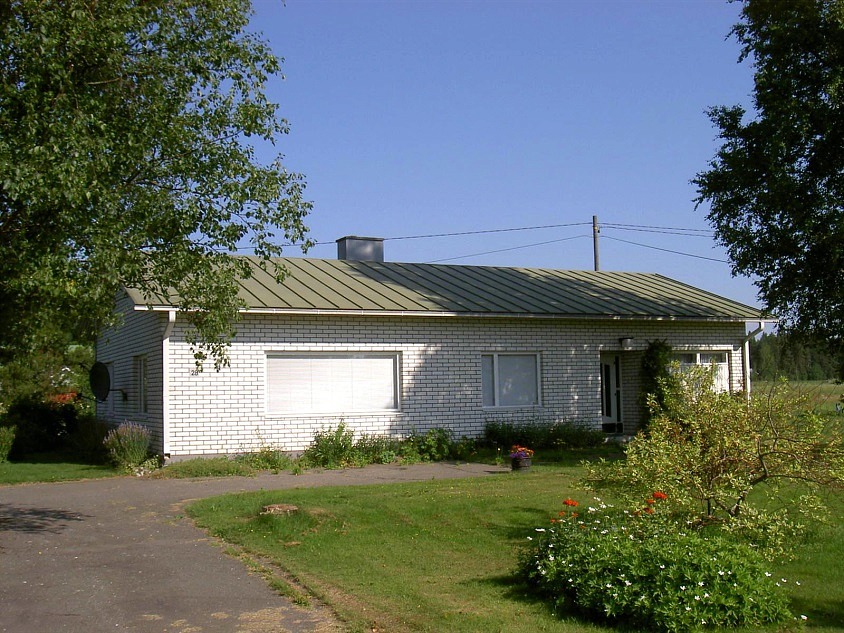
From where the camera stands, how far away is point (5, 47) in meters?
9.18

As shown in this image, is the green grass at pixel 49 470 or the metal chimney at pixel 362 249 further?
the metal chimney at pixel 362 249

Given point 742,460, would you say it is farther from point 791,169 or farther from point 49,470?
point 49,470

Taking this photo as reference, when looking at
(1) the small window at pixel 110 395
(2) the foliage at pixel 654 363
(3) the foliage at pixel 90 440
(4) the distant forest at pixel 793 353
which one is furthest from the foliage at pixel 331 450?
(4) the distant forest at pixel 793 353

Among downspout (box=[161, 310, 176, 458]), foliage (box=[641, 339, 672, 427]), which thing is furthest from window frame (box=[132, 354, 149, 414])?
foliage (box=[641, 339, 672, 427])

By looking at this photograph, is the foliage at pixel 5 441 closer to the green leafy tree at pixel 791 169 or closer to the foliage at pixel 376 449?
the foliage at pixel 376 449

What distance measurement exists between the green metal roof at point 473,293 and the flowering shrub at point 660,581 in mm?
10898

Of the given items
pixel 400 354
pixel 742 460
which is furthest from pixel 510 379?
pixel 742 460

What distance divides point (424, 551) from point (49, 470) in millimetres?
11147

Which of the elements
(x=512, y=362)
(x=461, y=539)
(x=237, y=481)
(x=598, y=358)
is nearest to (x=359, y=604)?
(x=461, y=539)

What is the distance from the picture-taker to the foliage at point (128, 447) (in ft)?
53.5

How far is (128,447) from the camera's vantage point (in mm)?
16312

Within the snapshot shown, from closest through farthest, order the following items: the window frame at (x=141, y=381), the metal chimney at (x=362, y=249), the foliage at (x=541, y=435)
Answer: the window frame at (x=141, y=381), the foliage at (x=541, y=435), the metal chimney at (x=362, y=249)

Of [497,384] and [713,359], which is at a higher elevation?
[713,359]

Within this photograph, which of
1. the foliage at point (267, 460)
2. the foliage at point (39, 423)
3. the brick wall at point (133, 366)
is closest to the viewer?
the foliage at point (267, 460)
